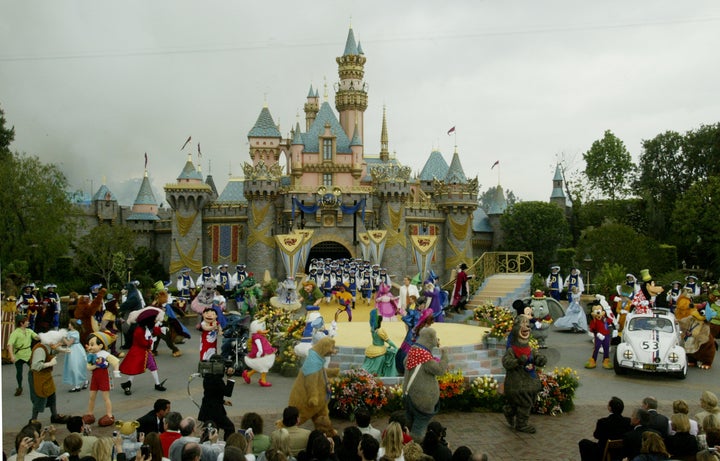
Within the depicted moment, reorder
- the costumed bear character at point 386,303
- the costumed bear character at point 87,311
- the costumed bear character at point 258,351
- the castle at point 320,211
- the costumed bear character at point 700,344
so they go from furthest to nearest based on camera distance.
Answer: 1. the castle at point 320,211
2. the costumed bear character at point 386,303
3. the costumed bear character at point 700,344
4. the costumed bear character at point 87,311
5. the costumed bear character at point 258,351

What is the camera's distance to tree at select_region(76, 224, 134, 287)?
3838cm

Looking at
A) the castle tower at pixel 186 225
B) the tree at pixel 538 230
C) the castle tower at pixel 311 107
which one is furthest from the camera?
the castle tower at pixel 311 107

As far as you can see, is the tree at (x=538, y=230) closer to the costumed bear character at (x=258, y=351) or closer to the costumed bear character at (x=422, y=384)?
the costumed bear character at (x=258, y=351)

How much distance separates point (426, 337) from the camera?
8453 millimetres

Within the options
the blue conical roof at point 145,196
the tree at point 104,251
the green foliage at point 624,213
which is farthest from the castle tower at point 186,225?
the green foliage at point 624,213

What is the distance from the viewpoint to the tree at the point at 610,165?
45312 mm

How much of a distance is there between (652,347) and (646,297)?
4.36 m

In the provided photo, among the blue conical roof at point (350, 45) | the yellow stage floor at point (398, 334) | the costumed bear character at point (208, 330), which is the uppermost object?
the blue conical roof at point (350, 45)

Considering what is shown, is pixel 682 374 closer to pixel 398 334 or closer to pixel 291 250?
pixel 398 334

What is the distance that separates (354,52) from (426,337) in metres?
40.9

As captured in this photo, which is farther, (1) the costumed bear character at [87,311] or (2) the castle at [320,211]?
(2) the castle at [320,211]

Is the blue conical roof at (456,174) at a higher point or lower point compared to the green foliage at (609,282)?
higher

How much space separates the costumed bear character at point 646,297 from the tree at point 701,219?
1699 cm

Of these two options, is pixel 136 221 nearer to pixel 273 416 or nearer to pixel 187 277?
pixel 187 277
